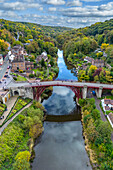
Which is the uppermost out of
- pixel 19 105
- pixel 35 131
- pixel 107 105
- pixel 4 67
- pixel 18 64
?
pixel 18 64

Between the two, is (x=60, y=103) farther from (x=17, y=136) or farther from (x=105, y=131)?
(x=105, y=131)

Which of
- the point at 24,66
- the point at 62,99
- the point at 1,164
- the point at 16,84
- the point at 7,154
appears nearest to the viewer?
the point at 1,164

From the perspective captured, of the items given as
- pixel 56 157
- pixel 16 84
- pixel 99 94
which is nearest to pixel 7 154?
pixel 56 157

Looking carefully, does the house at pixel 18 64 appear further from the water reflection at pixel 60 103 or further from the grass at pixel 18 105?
the grass at pixel 18 105

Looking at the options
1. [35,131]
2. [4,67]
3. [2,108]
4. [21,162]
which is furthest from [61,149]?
[4,67]

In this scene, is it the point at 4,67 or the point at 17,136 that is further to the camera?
the point at 4,67

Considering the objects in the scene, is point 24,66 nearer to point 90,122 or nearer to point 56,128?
point 56,128

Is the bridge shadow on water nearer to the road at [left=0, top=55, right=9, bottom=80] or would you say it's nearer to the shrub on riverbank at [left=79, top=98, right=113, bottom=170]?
the shrub on riverbank at [left=79, top=98, right=113, bottom=170]
